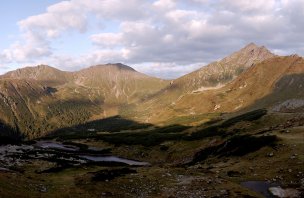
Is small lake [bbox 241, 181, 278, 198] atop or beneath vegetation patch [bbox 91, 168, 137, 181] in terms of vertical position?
beneath

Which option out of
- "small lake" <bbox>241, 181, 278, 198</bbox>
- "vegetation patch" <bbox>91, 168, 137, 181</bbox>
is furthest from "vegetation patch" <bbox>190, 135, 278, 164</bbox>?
"vegetation patch" <bbox>91, 168, 137, 181</bbox>

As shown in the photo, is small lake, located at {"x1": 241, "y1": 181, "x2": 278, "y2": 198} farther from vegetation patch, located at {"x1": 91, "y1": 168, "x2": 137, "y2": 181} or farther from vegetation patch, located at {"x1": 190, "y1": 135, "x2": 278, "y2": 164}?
vegetation patch, located at {"x1": 190, "y1": 135, "x2": 278, "y2": 164}

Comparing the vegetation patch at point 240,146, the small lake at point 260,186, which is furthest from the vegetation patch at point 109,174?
the vegetation patch at point 240,146

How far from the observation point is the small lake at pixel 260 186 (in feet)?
195

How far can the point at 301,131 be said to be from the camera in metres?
100

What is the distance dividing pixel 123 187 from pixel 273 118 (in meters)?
101

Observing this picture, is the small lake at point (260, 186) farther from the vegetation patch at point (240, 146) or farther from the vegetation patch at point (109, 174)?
the vegetation patch at point (240, 146)

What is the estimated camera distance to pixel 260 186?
6288cm

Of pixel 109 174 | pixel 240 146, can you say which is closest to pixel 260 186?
pixel 109 174

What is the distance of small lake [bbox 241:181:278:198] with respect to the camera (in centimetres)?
5942

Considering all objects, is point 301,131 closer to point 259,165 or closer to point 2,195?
point 259,165

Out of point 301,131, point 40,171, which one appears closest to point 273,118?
point 301,131

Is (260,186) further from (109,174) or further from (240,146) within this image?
(240,146)

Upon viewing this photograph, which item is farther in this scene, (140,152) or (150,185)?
(140,152)
